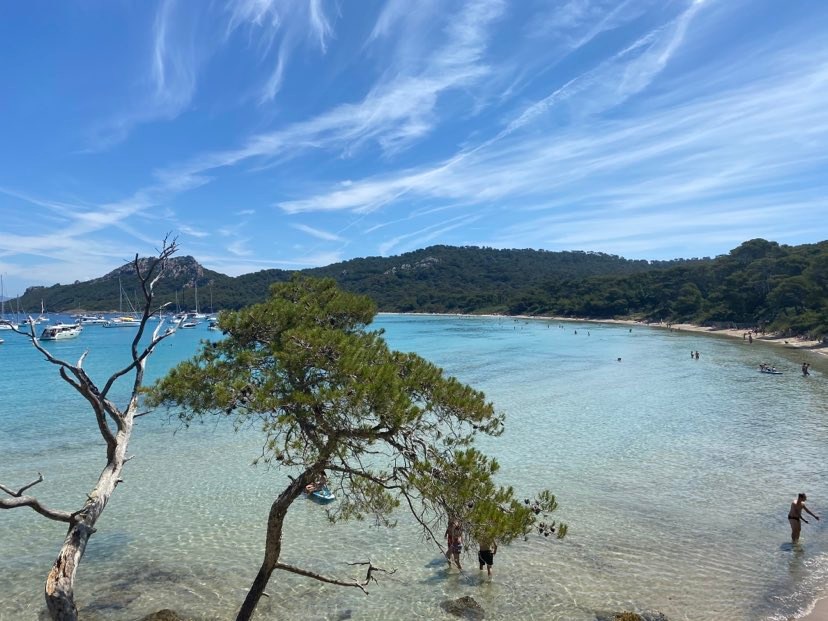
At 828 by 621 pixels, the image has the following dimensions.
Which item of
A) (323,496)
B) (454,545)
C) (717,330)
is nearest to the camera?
(454,545)

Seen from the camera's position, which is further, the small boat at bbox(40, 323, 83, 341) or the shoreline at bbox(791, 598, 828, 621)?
the small boat at bbox(40, 323, 83, 341)

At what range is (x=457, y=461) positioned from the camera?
7.12 metres

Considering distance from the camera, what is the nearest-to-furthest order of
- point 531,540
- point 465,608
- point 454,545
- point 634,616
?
point 634,616 < point 465,608 < point 454,545 < point 531,540

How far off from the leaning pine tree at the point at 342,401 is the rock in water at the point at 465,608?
3.51m

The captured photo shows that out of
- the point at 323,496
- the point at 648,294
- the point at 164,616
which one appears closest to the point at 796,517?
the point at 323,496

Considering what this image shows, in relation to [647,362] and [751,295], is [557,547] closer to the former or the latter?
[647,362]

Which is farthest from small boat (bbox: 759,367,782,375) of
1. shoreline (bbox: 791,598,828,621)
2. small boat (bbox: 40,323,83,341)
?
small boat (bbox: 40,323,83,341)

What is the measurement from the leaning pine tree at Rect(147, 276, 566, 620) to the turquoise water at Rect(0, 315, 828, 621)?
4.50 m

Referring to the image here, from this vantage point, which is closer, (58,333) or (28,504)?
(28,504)

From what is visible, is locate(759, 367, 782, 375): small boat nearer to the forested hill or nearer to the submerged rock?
the forested hill

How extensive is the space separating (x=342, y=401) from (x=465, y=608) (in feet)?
20.2

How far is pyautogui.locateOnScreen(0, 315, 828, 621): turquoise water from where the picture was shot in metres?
11.1

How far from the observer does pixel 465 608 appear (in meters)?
10.7

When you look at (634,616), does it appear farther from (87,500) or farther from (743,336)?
(743,336)
